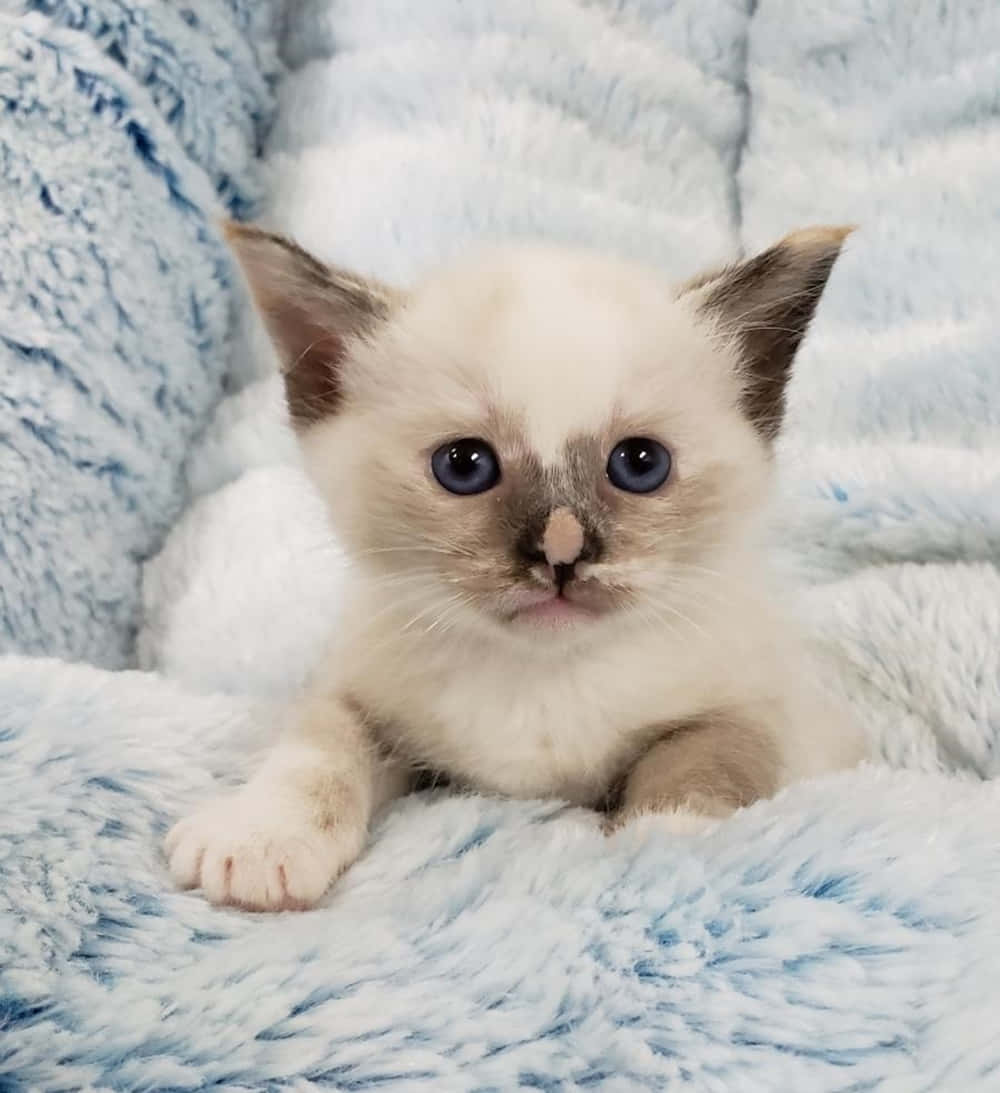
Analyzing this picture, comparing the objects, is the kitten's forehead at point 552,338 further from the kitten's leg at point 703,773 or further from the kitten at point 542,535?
the kitten's leg at point 703,773

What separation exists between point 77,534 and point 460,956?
3.21 feet

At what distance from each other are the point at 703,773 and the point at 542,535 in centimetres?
23

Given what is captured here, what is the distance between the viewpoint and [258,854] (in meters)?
0.77

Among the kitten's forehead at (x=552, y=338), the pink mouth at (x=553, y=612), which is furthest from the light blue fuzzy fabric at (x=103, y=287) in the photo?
the pink mouth at (x=553, y=612)

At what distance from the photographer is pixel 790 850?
29.4 inches

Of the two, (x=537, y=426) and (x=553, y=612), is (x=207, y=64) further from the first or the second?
(x=553, y=612)


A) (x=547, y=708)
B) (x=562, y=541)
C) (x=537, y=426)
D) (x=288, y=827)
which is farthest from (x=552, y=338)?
(x=288, y=827)

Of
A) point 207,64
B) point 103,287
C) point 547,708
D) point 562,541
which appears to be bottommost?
point 547,708

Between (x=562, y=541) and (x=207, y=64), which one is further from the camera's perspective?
(x=207, y=64)

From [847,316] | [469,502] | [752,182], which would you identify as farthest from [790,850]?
[752,182]

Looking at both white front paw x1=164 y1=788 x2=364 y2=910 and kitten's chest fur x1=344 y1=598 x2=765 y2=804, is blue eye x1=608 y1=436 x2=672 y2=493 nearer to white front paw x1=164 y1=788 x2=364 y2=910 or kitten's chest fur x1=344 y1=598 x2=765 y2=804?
kitten's chest fur x1=344 y1=598 x2=765 y2=804

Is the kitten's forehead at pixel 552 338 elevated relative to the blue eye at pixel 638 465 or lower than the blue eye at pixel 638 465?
elevated

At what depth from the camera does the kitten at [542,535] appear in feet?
2.83

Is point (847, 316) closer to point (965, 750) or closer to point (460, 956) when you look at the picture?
point (965, 750)
